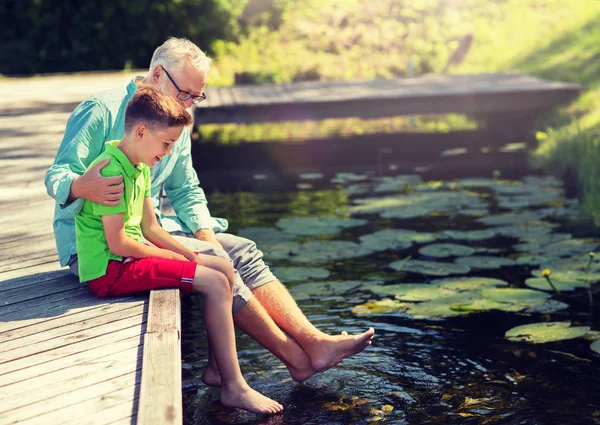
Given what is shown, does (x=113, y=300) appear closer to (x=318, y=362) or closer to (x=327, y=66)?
(x=318, y=362)

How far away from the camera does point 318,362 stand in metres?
3.11

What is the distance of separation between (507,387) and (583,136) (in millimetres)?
4198

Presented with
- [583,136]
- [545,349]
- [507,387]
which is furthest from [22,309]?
[583,136]

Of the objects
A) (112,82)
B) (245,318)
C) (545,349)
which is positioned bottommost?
(545,349)

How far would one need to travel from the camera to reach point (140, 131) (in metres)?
2.64

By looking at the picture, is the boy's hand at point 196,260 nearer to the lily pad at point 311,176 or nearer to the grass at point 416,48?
the lily pad at point 311,176

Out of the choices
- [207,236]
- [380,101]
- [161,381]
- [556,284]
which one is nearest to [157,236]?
[207,236]

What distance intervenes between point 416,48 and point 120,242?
1099cm

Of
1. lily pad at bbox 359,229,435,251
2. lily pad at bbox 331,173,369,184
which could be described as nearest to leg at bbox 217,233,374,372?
lily pad at bbox 359,229,435,251

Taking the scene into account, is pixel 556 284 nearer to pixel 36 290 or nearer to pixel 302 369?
pixel 302 369

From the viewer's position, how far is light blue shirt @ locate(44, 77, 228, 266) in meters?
2.78

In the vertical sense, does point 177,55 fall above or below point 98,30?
below

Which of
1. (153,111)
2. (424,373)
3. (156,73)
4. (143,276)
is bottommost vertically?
(424,373)

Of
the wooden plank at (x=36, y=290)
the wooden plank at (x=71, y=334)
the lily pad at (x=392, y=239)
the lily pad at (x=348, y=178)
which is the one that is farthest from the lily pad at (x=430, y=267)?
the lily pad at (x=348, y=178)
